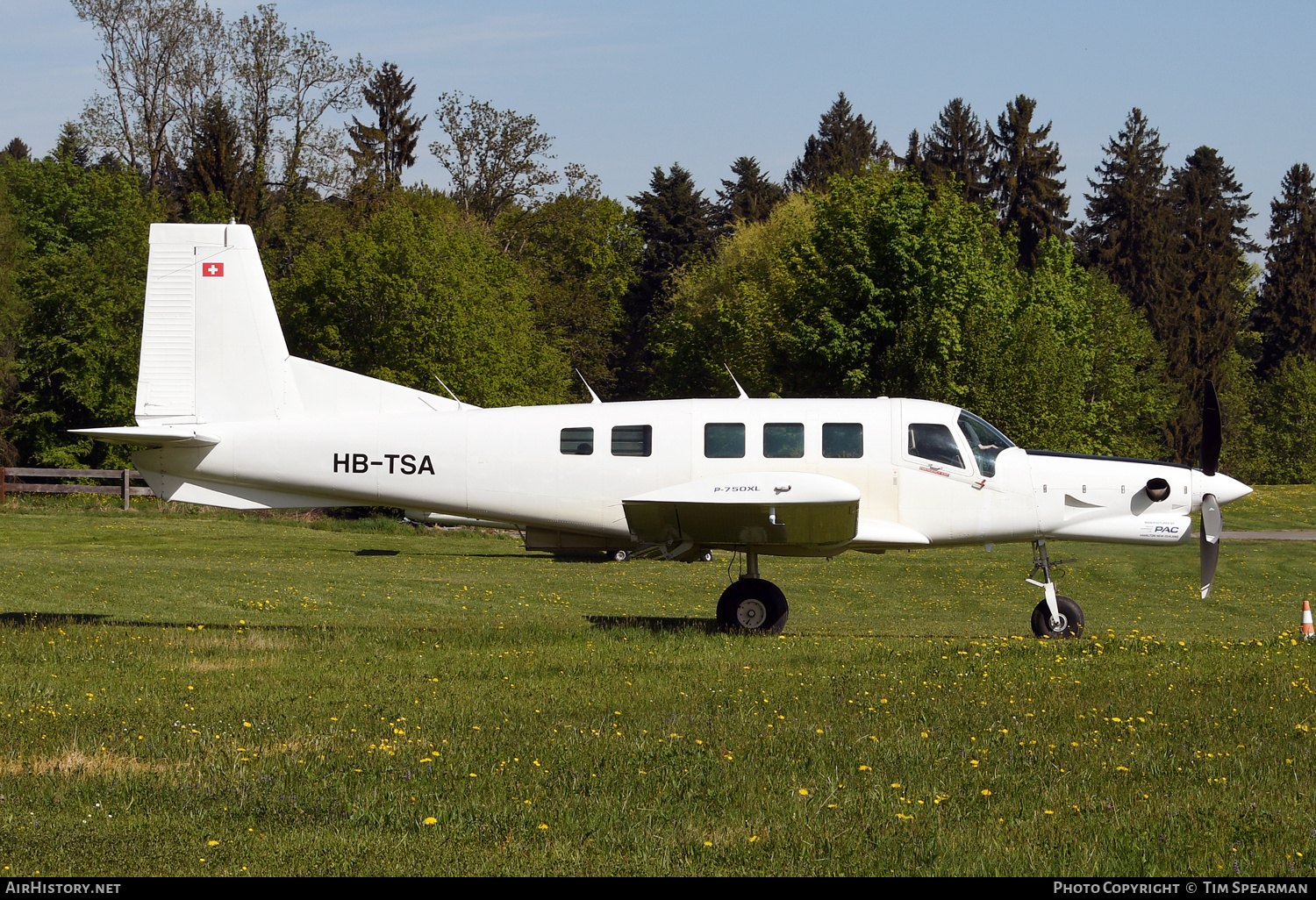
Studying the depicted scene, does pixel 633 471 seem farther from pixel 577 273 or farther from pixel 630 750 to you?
pixel 577 273

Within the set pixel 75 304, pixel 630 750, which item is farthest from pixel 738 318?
pixel 630 750

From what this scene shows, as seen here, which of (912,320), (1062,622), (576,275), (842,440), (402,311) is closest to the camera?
(842,440)

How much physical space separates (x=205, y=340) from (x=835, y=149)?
81344 mm

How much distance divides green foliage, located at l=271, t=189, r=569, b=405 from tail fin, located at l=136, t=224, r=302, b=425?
1342 inches

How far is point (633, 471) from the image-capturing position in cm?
1636

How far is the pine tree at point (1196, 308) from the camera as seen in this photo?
3342 inches

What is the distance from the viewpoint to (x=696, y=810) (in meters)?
7.46

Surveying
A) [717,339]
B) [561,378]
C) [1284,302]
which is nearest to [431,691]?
[561,378]

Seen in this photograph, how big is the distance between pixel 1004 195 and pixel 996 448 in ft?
254

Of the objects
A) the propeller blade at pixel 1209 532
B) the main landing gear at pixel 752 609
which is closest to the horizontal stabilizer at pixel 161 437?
the main landing gear at pixel 752 609

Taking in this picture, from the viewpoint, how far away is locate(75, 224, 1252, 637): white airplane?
16234 millimetres

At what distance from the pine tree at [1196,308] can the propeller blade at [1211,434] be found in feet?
221

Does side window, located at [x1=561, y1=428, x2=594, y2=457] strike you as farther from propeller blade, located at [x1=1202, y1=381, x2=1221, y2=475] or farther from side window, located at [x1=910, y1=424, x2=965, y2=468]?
propeller blade, located at [x1=1202, y1=381, x2=1221, y2=475]
